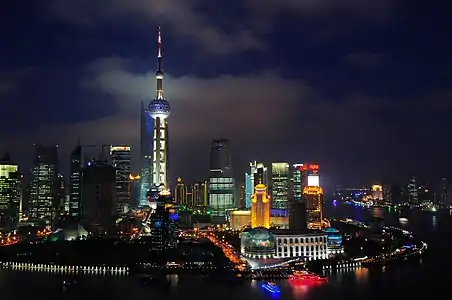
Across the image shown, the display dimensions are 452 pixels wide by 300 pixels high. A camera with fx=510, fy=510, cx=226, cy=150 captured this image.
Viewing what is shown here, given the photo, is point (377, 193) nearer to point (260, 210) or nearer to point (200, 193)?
point (200, 193)

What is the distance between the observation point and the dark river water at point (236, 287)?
15.0 meters

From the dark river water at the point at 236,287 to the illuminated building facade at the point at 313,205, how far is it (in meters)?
12.7

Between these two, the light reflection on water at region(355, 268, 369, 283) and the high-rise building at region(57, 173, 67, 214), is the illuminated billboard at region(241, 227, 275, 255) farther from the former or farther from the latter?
the high-rise building at region(57, 173, 67, 214)

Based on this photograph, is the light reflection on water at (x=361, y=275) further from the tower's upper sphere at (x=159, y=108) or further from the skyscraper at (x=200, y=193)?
the skyscraper at (x=200, y=193)

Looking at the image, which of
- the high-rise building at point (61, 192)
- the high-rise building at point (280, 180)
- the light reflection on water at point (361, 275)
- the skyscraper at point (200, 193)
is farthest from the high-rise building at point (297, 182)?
the light reflection on water at point (361, 275)

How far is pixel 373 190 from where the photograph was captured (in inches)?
2768

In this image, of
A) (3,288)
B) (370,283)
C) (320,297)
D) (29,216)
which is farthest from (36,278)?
(29,216)

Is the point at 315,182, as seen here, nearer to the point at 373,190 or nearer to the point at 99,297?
the point at 99,297

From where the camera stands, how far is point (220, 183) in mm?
40219

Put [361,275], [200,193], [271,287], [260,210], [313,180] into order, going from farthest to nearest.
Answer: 1. [200,193]
2. [313,180]
3. [260,210]
4. [361,275]
5. [271,287]

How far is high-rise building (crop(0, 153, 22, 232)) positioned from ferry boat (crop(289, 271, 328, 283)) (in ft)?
72.4

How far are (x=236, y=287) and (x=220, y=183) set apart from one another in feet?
79.8

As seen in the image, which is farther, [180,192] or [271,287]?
[180,192]

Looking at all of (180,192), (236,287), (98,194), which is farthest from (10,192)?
(236,287)
